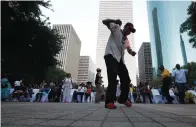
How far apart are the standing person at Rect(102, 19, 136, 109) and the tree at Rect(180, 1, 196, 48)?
16.8 metres

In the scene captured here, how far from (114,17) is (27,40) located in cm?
8345

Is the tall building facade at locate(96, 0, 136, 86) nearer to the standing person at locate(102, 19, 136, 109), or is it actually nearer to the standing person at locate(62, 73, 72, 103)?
the standing person at locate(62, 73, 72, 103)

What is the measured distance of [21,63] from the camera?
15.6 meters

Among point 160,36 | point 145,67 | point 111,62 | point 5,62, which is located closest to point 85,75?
point 145,67

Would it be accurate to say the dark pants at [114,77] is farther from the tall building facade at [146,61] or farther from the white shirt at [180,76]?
the tall building facade at [146,61]

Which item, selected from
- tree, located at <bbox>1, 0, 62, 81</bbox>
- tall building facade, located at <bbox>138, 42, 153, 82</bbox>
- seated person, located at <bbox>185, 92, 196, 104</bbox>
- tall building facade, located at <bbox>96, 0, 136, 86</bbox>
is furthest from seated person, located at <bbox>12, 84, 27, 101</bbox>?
tall building facade, located at <bbox>138, 42, 153, 82</bbox>

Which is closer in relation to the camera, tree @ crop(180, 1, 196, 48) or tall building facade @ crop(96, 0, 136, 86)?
tree @ crop(180, 1, 196, 48)

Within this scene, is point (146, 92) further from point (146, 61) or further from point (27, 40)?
point (146, 61)

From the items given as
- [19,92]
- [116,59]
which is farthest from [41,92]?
[116,59]

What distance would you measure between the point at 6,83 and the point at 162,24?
5326 inches

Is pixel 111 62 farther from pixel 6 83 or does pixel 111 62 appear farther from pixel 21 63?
pixel 21 63

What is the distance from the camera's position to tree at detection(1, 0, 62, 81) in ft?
42.0

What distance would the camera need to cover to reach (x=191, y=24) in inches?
765

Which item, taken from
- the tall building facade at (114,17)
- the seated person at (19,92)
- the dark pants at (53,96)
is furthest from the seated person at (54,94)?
the tall building facade at (114,17)
